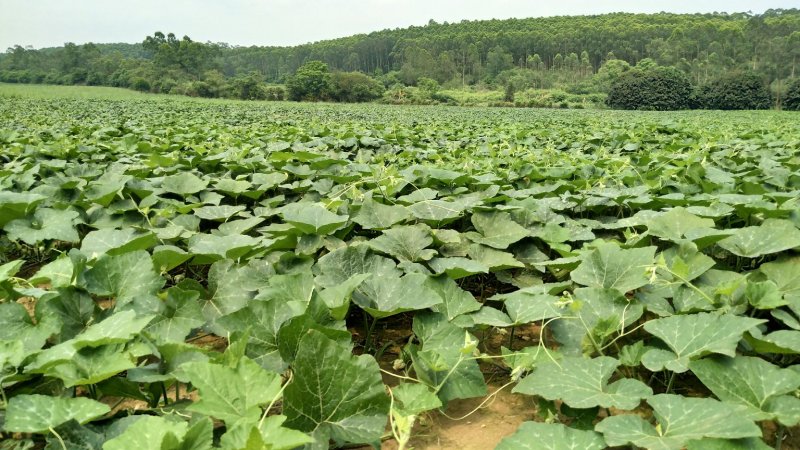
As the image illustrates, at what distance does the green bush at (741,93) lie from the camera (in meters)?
57.8

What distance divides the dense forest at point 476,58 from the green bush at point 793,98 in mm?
1074

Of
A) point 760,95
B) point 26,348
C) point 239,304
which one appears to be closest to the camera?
point 26,348

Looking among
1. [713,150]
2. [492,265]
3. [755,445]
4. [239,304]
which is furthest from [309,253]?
[713,150]

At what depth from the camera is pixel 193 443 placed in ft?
3.48

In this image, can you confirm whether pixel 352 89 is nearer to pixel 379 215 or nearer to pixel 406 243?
pixel 379 215

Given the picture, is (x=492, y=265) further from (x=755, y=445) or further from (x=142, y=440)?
(x=142, y=440)

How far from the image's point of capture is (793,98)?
56.5 metres

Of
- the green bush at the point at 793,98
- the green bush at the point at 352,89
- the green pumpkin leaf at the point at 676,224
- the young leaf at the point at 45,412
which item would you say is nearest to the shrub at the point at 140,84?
the green bush at the point at 352,89

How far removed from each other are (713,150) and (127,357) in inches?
248

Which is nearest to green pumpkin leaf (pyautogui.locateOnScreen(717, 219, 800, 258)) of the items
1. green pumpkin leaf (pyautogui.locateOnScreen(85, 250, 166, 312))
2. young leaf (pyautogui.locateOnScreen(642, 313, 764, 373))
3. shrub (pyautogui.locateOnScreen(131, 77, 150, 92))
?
young leaf (pyautogui.locateOnScreen(642, 313, 764, 373))

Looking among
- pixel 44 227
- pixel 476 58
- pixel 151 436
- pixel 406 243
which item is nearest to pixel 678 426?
pixel 151 436

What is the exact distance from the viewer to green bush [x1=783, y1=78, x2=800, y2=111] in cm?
5591

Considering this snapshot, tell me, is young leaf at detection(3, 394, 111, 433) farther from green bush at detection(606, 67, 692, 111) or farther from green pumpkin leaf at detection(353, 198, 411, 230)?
A: green bush at detection(606, 67, 692, 111)

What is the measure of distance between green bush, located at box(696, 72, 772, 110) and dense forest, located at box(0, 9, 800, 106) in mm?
1842
